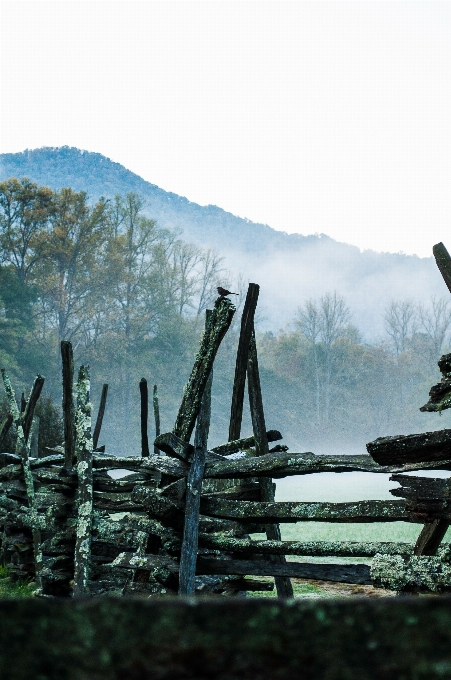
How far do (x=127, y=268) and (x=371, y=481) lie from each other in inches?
996

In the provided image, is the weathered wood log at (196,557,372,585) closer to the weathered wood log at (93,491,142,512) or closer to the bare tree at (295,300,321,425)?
the weathered wood log at (93,491,142,512)

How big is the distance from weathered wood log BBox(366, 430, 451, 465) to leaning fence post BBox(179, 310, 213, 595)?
166 centimetres

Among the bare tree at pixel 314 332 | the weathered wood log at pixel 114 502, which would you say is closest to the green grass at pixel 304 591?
the weathered wood log at pixel 114 502

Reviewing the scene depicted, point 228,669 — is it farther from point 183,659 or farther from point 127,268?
point 127,268

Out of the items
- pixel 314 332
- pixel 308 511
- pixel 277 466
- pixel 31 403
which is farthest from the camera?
pixel 314 332

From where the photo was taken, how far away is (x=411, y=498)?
4449 mm

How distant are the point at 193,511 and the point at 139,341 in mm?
45343

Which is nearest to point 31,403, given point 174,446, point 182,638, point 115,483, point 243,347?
point 115,483

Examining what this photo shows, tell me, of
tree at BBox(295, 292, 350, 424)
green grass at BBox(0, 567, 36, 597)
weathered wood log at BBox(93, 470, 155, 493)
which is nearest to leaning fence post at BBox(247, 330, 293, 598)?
weathered wood log at BBox(93, 470, 155, 493)

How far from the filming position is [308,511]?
521cm

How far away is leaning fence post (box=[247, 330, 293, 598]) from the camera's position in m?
6.40

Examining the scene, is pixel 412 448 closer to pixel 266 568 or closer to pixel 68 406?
pixel 266 568

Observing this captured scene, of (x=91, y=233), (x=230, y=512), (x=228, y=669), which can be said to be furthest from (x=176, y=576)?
(x=91, y=233)

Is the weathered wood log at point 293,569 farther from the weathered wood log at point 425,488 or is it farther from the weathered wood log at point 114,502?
the weathered wood log at point 114,502
